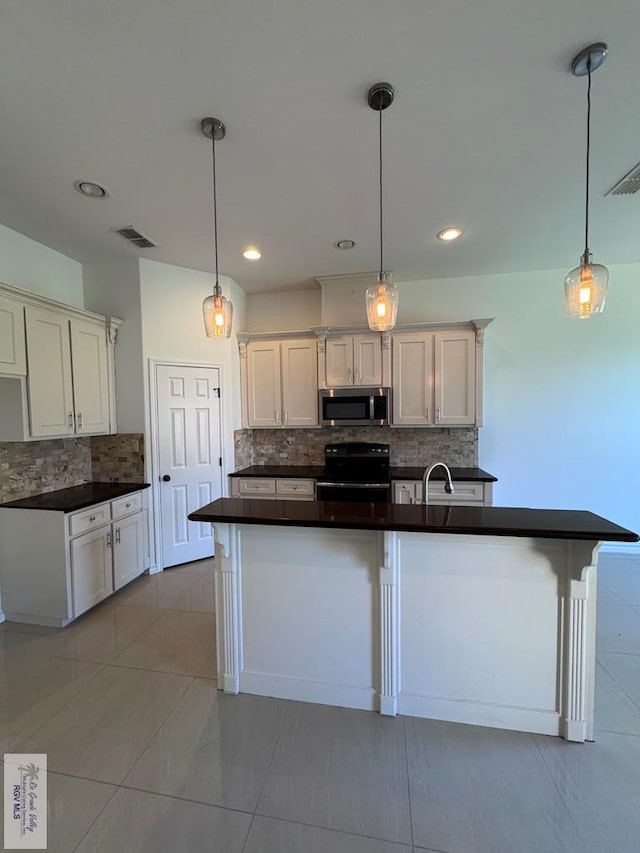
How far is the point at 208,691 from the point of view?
204cm

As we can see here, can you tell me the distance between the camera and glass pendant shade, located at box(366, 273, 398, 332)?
183 centimetres

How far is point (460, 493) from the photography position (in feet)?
11.8

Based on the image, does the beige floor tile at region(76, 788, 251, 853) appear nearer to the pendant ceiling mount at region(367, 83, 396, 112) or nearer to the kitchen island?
the kitchen island

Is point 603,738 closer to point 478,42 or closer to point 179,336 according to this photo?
point 478,42

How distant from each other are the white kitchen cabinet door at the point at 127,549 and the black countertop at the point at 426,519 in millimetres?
1689

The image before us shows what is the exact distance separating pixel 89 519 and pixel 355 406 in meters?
2.66

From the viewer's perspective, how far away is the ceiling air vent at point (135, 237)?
9.53ft

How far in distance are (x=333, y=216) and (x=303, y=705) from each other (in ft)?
10.7

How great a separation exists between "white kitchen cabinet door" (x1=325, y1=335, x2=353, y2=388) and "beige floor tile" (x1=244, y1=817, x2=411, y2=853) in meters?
3.29

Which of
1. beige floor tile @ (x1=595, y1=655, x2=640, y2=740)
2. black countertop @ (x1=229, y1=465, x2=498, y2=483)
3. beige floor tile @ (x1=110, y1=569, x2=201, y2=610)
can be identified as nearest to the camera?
beige floor tile @ (x1=595, y1=655, x2=640, y2=740)

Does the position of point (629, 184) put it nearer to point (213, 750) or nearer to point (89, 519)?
point (213, 750)

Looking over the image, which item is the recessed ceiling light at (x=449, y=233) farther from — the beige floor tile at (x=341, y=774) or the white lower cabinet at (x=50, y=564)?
the white lower cabinet at (x=50, y=564)

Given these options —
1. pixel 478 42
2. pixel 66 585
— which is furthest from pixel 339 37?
pixel 66 585

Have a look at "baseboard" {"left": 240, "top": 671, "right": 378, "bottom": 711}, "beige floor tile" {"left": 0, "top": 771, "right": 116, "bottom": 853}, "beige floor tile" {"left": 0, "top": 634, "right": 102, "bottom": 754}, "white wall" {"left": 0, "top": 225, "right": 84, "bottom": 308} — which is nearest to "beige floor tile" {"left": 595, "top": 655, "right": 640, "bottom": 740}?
"baseboard" {"left": 240, "top": 671, "right": 378, "bottom": 711}
